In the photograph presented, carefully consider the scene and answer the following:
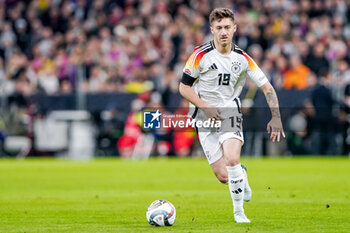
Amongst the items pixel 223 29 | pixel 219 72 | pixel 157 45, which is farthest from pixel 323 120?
pixel 223 29

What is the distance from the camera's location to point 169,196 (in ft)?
42.0

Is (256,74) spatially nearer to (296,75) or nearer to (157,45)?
(296,75)

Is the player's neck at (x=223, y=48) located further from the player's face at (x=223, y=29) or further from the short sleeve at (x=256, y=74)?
the short sleeve at (x=256, y=74)

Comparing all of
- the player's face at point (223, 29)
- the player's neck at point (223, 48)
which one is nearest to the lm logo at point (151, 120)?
the player's neck at point (223, 48)

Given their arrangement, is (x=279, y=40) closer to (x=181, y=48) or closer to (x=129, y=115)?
(x=181, y=48)

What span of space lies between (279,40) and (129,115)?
16.5 ft

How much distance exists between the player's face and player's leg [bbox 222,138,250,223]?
122 cm

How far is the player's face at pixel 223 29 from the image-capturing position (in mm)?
9117

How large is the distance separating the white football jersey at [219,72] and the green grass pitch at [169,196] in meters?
1.52

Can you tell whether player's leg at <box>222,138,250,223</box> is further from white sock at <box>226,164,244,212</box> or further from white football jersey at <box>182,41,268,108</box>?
white football jersey at <box>182,41,268,108</box>

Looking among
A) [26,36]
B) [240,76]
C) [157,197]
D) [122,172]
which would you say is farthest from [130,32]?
[240,76]

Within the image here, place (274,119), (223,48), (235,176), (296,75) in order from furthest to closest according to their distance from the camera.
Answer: (296,75) → (223,48) → (274,119) → (235,176)

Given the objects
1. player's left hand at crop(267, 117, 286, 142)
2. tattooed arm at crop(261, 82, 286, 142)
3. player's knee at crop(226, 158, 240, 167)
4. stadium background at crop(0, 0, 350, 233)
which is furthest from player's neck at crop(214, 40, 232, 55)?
stadium background at crop(0, 0, 350, 233)

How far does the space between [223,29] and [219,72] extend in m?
0.60
